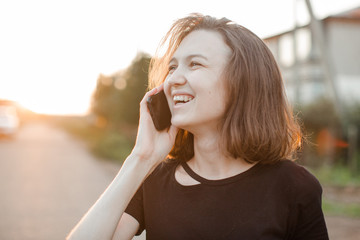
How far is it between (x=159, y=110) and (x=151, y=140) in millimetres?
174

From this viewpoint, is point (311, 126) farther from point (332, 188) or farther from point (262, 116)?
point (262, 116)

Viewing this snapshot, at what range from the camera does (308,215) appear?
1781 mm

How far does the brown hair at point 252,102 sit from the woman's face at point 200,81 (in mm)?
43

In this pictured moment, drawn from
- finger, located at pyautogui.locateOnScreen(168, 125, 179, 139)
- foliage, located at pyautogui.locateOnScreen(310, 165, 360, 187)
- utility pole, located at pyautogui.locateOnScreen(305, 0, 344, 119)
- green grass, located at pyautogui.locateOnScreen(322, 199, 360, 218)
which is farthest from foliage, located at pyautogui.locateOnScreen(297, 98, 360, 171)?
finger, located at pyautogui.locateOnScreen(168, 125, 179, 139)

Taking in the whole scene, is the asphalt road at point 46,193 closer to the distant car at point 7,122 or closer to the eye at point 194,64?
the eye at point 194,64

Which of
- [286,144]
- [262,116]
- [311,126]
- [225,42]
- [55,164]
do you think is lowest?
[55,164]

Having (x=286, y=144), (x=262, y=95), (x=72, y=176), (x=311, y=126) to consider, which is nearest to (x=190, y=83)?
(x=262, y=95)

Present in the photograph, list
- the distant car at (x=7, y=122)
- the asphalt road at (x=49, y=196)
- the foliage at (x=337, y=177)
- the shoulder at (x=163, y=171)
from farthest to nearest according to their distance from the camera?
the distant car at (x=7, y=122)
the foliage at (x=337, y=177)
the asphalt road at (x=49, y=196)
the shoulder at (x=163, y=171)

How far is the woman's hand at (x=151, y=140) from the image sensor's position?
6.73 ft

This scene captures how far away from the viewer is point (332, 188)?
898cm

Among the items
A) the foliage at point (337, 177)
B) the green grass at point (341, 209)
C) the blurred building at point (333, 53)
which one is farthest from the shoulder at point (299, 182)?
the blurred building at point (333, 53)

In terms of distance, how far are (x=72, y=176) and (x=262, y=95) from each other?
9364mm

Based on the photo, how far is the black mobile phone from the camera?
2.19 m

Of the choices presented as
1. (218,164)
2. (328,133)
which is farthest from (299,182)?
(328,133)
